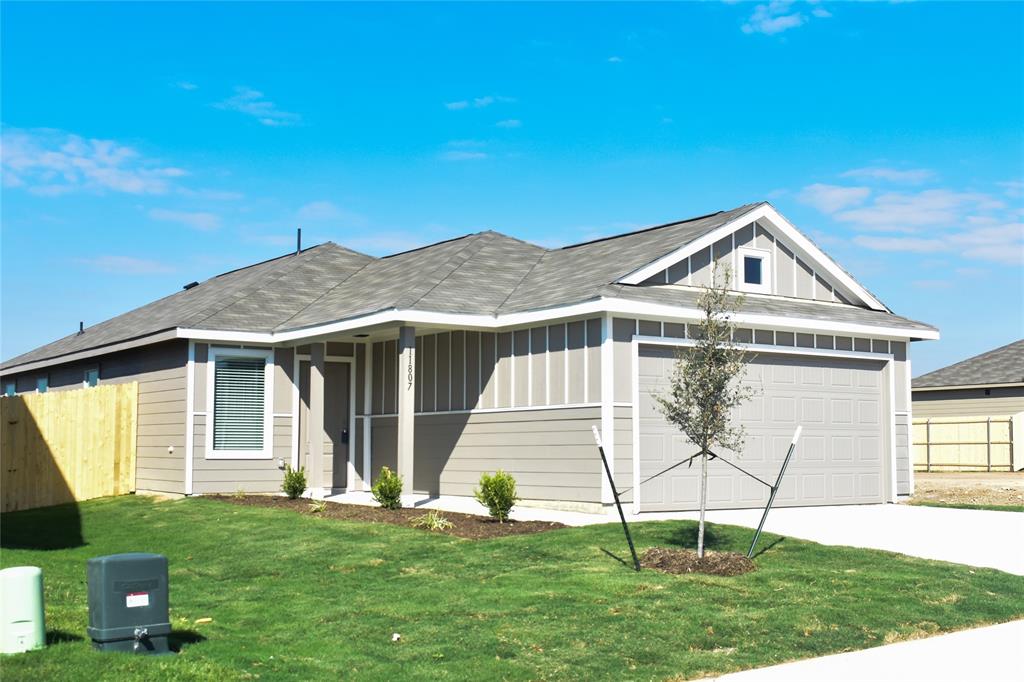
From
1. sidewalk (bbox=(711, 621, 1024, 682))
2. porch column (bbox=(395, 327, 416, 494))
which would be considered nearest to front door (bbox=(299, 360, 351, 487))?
porch column (bbox=(395, 327, 416, 494))

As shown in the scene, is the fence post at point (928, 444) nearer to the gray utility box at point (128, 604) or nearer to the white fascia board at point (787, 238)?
the white fascia board at point (787, 238)

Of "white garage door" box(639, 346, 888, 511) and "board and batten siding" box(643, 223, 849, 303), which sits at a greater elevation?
"board and batten siding" box(643, 223, 849, 303)

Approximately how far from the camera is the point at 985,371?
123 ft

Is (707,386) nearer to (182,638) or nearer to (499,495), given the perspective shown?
(499,495)

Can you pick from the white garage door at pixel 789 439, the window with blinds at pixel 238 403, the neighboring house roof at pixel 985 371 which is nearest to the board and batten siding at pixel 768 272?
the white garage door at pixel 789 439

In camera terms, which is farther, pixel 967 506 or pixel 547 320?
pixel 967 506

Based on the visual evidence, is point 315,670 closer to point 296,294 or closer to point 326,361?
point 326,361

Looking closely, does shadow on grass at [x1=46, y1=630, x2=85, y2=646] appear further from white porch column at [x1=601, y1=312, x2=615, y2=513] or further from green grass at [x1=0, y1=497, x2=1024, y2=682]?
white porch column at [x1=601, y1=312, x2=615, y2=513]

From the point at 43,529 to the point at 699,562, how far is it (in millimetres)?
11360

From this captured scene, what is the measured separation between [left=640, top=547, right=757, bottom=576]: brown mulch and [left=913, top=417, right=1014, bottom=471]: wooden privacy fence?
960 inches

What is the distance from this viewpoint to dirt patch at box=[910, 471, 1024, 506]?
73.7 feet

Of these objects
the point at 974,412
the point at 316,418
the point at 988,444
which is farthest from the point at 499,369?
the point at 974,412

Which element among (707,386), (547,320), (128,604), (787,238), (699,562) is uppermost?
(787,238)

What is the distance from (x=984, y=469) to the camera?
33.5m
